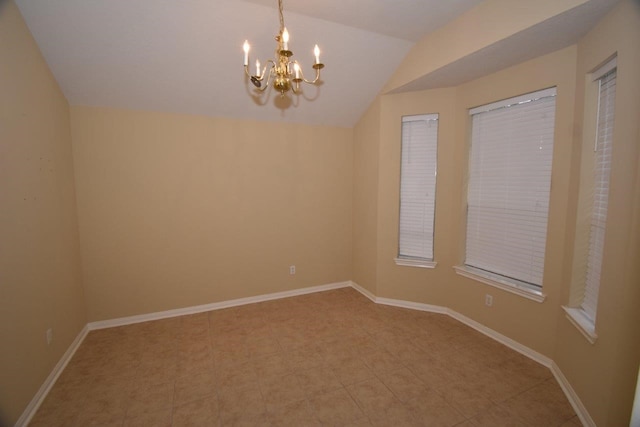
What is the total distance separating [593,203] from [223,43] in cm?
322

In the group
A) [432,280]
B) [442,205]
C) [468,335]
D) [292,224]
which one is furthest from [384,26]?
[468,335]

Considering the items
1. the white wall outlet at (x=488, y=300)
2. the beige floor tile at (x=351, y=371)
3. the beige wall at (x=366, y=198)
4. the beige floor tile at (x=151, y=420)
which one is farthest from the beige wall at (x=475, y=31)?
the beige floor tile at (x=151, y=420)

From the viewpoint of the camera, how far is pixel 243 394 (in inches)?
83.1

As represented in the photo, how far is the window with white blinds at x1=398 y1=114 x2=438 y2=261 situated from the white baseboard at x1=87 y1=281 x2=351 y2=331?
1.31 meters

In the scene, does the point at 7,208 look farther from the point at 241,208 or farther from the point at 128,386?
the point at 241,208

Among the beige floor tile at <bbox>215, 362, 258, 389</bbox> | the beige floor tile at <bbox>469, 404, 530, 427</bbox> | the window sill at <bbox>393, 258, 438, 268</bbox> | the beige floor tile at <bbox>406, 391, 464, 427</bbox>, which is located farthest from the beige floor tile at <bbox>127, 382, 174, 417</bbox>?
the window sill at <bbox>393, 258, 438, 268</bbox>

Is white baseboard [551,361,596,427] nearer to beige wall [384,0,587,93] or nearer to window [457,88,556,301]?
window [457,88,556,301]

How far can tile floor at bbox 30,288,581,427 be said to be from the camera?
6.26ft

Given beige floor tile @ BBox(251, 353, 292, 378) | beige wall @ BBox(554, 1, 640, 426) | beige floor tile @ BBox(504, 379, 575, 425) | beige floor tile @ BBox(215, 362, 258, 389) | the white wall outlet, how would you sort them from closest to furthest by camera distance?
1. beige wall @ BBox(554, 1, 640, 426)
2. beige floor tile @ BBox(504, 379, 575, 425)
3. beige floor tile @ BBox(215, 362, 258, 389)
4. beige floor tile @ BBox(251, 353, 292, 378)
5. the white wall outlet

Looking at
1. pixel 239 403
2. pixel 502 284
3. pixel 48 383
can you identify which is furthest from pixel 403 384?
pixel 48 383

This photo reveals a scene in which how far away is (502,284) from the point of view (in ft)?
8.91

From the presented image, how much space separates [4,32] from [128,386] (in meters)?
2.62

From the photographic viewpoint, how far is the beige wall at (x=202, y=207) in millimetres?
3006

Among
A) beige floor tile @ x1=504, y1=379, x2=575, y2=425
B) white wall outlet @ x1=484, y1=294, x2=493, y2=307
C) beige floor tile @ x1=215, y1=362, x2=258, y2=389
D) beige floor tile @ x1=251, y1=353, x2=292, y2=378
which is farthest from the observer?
white wall outlet @ x1=484, y1=294, x2=493, y2=307
